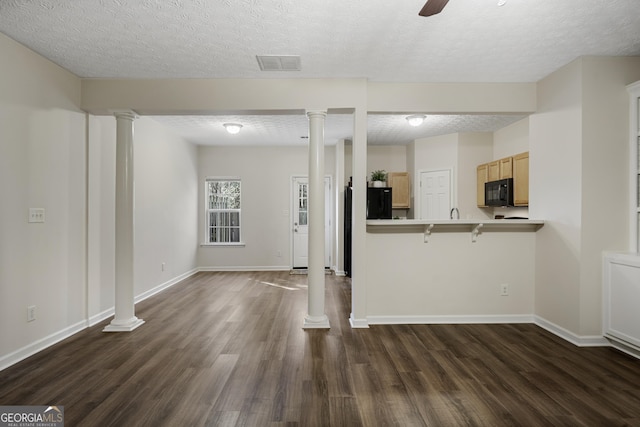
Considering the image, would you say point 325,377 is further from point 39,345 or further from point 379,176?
point 379,176

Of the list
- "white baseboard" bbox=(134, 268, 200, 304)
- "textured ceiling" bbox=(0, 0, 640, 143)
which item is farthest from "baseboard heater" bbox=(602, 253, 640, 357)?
"white baseboard" bbox=(134, 268, 200, 304)

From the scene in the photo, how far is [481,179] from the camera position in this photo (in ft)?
19.0

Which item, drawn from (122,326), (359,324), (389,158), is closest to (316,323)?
(359,324)

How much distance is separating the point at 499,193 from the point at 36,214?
18.8 ft

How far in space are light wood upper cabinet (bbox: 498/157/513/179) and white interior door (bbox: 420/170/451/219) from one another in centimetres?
107

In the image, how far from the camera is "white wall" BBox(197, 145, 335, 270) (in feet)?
22.7

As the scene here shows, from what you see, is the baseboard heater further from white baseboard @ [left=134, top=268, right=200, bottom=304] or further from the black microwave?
white baseboard @ [left=134, top=268, right=200, bottom=304]

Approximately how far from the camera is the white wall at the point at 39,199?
104 inches

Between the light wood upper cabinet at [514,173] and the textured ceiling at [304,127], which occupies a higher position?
the textured ceiling at [304,127]

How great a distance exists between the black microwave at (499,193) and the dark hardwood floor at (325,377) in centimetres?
211

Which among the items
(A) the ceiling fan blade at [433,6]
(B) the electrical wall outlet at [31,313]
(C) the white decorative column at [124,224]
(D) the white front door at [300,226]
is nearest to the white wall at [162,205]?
(C) the white decorative column at [124,224]

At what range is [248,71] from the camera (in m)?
3.29

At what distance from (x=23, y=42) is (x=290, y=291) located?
4.10 meters

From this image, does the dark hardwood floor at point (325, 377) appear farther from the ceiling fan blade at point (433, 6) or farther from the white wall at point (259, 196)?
the white wall at point (259, 196)
